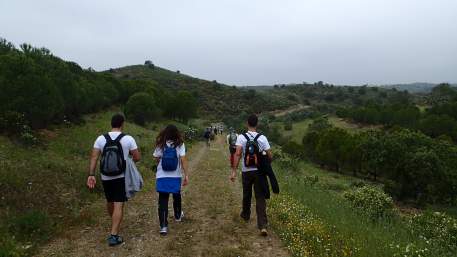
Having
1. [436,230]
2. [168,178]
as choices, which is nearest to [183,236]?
[168,178]

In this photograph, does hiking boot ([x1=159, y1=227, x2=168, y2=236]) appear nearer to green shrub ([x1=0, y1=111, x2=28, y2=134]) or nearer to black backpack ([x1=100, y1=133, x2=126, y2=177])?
black backpack ([x1=100, y1=133, x2=126, y2=177])

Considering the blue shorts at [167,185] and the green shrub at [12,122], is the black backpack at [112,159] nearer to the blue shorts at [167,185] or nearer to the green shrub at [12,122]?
the blue shorts at [167,185]

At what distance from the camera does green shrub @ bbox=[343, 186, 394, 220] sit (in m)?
11.5

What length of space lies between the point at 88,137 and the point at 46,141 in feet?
13.6

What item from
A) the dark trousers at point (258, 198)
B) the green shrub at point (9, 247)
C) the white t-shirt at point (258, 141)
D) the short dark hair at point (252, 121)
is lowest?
the green shrub at point (9, 247)

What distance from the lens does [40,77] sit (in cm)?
1850

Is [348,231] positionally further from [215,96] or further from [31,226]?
[215,96]

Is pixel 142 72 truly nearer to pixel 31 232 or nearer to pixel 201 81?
pixel 201 81

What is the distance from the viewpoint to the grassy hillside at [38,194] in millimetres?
7602

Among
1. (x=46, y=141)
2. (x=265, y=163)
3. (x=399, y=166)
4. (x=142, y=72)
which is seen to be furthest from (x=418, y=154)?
(x=142, y=72)

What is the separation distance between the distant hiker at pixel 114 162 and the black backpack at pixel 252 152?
1.92 metres

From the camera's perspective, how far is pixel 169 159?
774 centimetres

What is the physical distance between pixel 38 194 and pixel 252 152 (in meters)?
5.05

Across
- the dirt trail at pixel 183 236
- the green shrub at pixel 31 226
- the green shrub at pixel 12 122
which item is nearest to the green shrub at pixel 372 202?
the dirt trail at pixel 183 236
